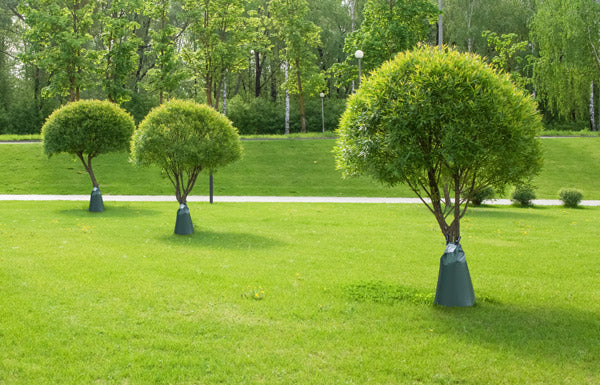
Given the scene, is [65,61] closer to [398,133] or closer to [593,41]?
[398,133]

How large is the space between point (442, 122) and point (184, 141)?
31.8ft

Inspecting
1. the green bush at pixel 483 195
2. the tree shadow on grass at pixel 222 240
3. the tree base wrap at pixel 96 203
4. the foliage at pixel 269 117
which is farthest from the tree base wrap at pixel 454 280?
the foliage at pixel 269 117

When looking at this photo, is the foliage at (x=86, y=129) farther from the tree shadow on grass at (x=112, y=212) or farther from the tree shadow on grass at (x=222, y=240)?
the tree shadow on grass at (x=222, y=240)

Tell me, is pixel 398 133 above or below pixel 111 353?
above

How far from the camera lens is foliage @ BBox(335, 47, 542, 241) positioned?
755cm

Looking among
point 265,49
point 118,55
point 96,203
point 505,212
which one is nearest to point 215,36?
point 265,49

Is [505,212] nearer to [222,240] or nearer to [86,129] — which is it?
[222,240]

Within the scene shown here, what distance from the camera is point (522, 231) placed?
52.3 ft

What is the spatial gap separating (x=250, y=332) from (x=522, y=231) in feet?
39.7

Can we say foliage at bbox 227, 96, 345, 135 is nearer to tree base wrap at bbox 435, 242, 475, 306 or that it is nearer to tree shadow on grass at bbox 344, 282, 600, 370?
tree shadow on grass at bbox 344, 282, 600, 370

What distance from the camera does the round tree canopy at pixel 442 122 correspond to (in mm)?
7555

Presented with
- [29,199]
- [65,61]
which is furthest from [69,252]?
[65,61]

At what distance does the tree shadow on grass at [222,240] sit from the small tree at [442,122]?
19.5 feet

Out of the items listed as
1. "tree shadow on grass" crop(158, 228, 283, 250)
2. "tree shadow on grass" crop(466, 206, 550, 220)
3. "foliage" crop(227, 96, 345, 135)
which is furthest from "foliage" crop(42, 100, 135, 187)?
"foliage" crop(227, 96, 345, 135)
